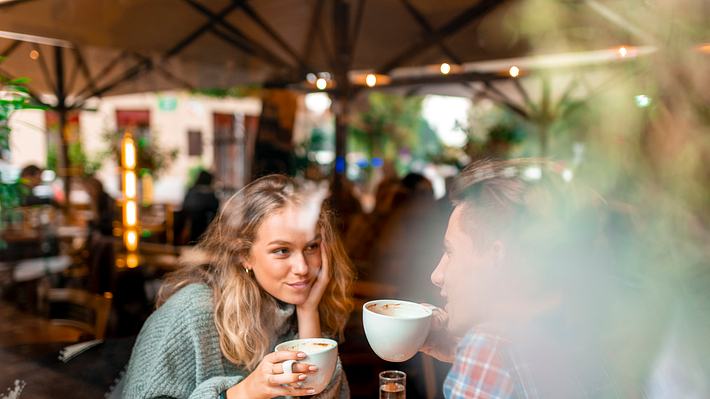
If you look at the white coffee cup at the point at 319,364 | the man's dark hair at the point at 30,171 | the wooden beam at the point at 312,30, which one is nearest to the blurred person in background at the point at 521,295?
the white coffee cup at the point at 319,364

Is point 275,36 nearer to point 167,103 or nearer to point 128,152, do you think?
point 167,103

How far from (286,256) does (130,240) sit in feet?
10.6

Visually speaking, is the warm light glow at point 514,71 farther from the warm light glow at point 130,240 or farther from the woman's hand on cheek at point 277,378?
the warm light glow at point 130,240

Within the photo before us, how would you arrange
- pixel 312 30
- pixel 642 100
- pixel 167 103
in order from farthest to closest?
pixel 167 103, pixel 312 30, pixel 642 100

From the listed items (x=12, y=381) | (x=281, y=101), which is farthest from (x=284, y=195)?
(x=281, y=101)

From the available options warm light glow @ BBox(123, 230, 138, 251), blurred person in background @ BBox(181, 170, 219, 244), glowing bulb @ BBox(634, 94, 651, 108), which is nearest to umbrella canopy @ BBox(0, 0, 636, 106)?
glowing bulb @ BBox(634, 94, 651, 108)

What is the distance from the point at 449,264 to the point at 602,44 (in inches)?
47.0

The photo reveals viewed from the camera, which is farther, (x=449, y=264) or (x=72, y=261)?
(x=72, y=261)

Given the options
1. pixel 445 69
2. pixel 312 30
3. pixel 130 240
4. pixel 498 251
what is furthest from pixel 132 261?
pixel 498 251

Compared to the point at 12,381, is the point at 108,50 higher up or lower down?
higher up

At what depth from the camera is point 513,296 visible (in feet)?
3.57

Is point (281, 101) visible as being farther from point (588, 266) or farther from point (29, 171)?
point (588, 266)

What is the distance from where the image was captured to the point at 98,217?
4.11m

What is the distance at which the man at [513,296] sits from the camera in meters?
0.99
